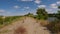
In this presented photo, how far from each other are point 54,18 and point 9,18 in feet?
6.26

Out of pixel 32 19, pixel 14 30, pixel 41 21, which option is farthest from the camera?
pixel 32 19

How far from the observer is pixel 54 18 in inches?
186

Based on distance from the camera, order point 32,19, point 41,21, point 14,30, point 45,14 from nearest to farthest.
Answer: point 14,30 < point 45,14 < point 41,21 < point 32,19

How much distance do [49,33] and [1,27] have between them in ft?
5.62

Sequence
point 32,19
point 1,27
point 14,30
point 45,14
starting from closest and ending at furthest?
point 14,30 → point 1,27 → point 45,14 → point 32,19

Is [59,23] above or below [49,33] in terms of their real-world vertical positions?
above

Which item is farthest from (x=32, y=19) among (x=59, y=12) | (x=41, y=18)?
(x=59, y=12)

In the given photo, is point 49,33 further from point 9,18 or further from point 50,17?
point 9,18

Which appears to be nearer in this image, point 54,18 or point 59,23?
point 59,23

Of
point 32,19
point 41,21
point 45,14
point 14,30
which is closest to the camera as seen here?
point 14,30

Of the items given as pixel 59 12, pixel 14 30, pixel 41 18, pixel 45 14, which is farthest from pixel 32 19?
pixel 14 30

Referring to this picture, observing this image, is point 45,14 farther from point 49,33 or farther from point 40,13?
point 49,33

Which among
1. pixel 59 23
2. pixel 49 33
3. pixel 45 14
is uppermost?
pixel 45 14

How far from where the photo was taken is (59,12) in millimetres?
4602
